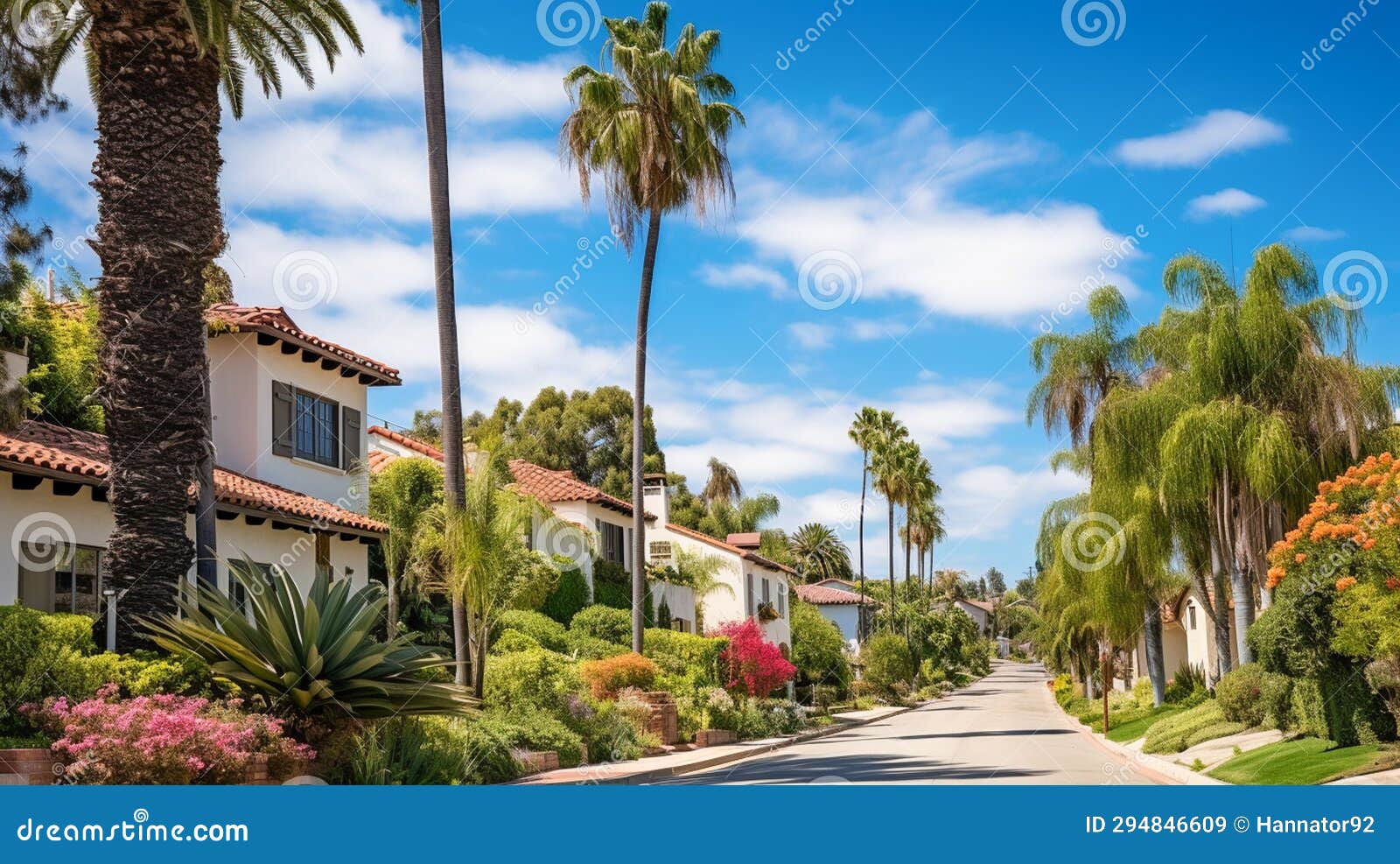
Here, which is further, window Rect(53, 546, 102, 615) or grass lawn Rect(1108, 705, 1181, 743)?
grass lawn Rect(1108, 705, 1181, 743)

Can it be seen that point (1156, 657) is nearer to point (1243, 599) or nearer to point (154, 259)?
point (1243, 599)

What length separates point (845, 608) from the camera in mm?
88312

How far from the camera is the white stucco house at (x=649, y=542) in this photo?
3891cm

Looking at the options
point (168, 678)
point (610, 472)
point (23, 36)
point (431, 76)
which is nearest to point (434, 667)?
point (168, 678)

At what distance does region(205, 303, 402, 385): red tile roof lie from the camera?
82.5 ft

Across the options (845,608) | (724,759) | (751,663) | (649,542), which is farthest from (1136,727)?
(845,608)

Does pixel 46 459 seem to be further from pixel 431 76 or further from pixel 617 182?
pixel 617 182

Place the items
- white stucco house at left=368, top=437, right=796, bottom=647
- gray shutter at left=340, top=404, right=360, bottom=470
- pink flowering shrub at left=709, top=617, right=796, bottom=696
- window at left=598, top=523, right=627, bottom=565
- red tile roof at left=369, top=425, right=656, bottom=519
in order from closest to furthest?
gray shutter at left=340, top=404, right=360, bottom=470, pink flowering shrub at left=709, top=617, right=796, bottom=696, red tile roof at left=369, top=425, right=656, bottom=519, white stucco house at left=368, top=437, right=796, bottom=647, window at left=598, top=523, right=627, bottom=565

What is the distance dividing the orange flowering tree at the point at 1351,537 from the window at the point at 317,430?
1907cm

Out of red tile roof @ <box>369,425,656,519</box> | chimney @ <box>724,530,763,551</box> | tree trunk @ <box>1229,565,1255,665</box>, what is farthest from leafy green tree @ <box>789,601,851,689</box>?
tree trunk @ <box>1229,565,1255,665</box>

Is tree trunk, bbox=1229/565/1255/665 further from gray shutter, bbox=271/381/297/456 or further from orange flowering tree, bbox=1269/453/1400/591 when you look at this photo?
gray shutter, bbox=271/381/297/456

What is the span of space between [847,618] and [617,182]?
2361 inches

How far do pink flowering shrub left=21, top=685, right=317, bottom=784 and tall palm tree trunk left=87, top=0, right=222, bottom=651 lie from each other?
2.26 m

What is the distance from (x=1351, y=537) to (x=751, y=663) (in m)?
21.6
